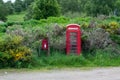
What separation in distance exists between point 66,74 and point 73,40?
2.93 metres

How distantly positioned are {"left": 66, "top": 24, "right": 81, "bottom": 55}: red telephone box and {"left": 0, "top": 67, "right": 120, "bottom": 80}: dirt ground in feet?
6.18

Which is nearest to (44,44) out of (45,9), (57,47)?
(57,47)

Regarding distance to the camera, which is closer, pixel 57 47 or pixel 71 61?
pixel 71 61

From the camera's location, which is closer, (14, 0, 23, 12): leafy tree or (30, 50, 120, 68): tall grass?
(30, 50, 120, 68): tall grass

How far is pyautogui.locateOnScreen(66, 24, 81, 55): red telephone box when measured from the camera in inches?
563

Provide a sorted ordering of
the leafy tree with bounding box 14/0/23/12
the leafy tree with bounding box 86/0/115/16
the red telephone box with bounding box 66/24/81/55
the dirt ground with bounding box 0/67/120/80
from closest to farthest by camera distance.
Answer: the dirt ground with bounding box 0/67/120/80 < the red telephone box with bounding box 66/24/81/55 < the leafy tree with bounding box 86/0/115/16 < the leafy tree with bounding box 14/0/23/12

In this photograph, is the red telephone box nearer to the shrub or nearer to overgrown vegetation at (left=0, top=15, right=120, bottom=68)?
overgrown vegetation at (left=0, top=15, right=120, bottom=68)

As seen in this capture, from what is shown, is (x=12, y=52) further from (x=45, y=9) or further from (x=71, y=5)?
(x=71, y=5)

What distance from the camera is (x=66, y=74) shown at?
11.7m

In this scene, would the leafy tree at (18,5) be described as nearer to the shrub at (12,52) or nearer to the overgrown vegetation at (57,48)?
the overgrown vegetation at (57,48)

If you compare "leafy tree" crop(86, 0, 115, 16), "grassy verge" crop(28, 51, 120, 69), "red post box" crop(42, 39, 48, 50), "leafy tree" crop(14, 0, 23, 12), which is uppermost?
"red post box" crop(42, 39, 48, 50)

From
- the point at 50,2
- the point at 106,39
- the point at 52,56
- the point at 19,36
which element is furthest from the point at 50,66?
the point at 50,2

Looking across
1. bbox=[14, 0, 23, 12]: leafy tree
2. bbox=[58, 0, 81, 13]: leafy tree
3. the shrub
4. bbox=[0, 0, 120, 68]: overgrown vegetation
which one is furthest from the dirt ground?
bbox=[14, 0, 23, 12]: leafy tree

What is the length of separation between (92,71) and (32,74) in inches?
83.8
